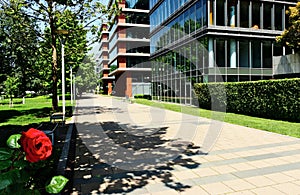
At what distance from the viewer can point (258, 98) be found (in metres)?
13.6

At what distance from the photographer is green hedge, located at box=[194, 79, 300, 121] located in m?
11.4

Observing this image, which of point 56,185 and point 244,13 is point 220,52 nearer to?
point 244,13

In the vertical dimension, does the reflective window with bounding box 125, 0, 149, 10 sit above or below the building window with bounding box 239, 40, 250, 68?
above

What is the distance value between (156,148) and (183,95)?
15931 millimetres

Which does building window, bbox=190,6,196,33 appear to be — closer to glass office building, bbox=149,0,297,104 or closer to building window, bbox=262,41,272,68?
glass office building, bbox=149,0,297,104

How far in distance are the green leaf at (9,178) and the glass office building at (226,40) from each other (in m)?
18.4

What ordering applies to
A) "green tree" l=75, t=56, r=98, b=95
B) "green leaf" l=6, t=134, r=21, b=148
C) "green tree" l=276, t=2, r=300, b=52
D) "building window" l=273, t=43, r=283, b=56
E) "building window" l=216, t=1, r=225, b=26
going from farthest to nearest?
"green tree" l=75, t=56, r=98, b=95, "building window" l=273, t=43, r=283, b=56, "building window" l=216, t=1, r=225, b=26, "green tree" l=276, t=2, r=300, b=52, "green leaf" l=6, t=134, r=21, b=148

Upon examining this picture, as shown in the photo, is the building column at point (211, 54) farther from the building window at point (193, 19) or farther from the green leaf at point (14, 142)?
the green leaf at point (14, 142)

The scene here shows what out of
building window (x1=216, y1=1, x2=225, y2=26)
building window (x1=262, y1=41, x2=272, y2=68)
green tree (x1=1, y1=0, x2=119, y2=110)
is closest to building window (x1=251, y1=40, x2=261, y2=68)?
building window (x1=262, y1=41, x2=272, y2=68)

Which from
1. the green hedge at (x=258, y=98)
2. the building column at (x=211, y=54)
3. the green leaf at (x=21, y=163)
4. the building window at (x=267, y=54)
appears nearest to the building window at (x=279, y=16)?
the building window at (x=267, y=54)

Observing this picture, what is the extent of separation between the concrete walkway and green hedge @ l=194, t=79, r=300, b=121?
148 inches

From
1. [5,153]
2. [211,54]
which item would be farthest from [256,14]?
[5,153]

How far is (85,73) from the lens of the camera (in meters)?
51.4

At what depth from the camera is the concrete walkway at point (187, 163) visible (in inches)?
169
